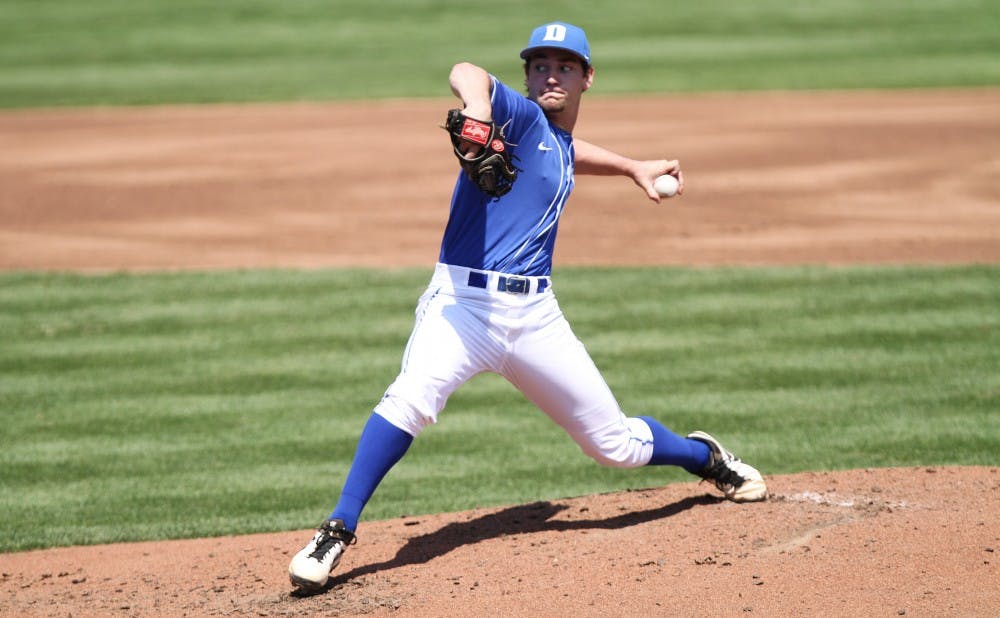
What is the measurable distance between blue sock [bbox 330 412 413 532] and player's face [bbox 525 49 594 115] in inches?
53.3

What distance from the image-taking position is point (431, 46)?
25672 millimetres

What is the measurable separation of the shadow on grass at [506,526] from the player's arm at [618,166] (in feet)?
4.61

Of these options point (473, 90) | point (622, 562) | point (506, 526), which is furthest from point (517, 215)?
point (506, 526)

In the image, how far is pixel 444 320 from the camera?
484cm

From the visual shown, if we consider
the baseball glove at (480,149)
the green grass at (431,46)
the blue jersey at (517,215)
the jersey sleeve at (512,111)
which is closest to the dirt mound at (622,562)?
the blue jersey at (517,215)

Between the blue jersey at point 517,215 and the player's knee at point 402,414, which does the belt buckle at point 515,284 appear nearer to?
the blue jersey at point 517,215

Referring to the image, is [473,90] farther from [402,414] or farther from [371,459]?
[371,459]

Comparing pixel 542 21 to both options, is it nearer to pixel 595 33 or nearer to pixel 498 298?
pixel 595 33

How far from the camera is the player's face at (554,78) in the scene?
4922mm

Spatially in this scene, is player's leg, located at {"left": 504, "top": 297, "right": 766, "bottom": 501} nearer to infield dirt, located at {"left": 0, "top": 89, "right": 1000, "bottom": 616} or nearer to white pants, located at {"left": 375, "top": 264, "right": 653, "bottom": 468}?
white pants, located at {"left": 375, "top": 264, "right": 653, "bottom": 468}

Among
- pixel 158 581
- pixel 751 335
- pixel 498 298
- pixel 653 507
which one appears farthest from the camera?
pixel 751 335

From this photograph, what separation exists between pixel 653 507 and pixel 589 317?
151 inches

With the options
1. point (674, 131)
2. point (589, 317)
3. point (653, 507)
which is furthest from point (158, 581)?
point (674, 131)

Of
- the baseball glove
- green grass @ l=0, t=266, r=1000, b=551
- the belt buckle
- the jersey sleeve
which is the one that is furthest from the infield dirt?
the jersey sleeve
